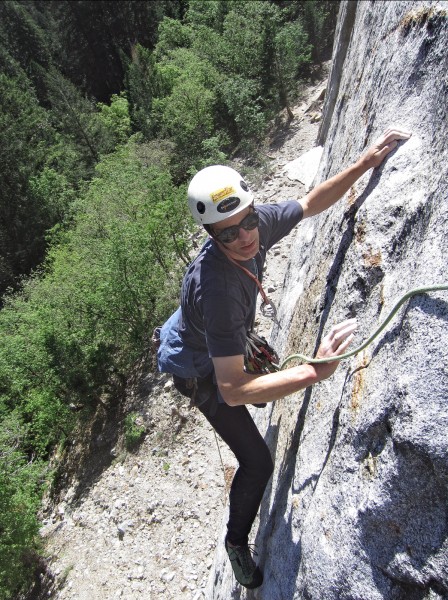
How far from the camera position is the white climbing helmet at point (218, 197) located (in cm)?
277

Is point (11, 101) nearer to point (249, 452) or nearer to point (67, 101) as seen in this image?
point (67, 101)

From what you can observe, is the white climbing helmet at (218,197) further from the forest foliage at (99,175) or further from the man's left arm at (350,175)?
the forest foliage at (99,175)

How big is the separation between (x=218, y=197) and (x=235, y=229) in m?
0.23

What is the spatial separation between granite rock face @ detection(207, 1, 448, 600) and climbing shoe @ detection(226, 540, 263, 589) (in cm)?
8

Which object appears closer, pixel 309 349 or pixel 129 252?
pixel 309 349

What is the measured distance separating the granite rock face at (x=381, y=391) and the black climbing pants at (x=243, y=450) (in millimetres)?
144

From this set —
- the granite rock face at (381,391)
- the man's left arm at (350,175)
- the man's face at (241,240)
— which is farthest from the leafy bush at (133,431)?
the man's face at (241,240)

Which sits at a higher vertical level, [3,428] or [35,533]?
[3,428]

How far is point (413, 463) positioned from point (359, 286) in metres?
1.10

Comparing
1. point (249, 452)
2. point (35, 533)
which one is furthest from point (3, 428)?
point (249, 452)

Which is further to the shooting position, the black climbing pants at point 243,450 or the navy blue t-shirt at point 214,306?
the black climbing pants at point 243,450

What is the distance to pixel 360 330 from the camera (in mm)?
2465

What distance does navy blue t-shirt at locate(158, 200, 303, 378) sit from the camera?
2631 mm

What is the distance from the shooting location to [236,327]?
2635 millimetres
